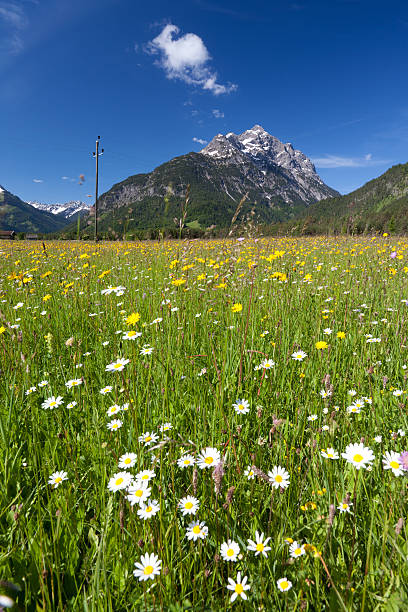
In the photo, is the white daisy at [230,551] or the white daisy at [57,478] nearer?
the white daisy at [230,551]

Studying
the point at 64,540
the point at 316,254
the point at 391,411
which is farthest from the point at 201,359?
the point at 316,254

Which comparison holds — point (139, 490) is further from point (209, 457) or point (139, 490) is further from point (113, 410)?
point (113, 410)

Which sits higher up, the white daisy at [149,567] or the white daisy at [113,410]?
the white daisy at [113,410]

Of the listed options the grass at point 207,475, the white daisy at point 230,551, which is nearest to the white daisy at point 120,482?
the grass at point 207,475

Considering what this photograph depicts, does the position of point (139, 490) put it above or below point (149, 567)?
above

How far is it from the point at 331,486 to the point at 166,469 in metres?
0.67

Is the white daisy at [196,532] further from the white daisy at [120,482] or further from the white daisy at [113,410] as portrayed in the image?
the white daisy at [113,410]

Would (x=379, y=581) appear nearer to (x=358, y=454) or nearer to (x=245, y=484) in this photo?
(x=358, y=454)

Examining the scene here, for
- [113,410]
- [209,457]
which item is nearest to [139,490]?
[209,457]

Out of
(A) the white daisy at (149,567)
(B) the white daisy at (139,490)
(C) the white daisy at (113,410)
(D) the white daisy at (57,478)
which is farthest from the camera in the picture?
(C) the white daisy at (113,410)

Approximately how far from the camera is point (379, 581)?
915 mm

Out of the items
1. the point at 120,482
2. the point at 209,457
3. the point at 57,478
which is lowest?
the point at 57,478

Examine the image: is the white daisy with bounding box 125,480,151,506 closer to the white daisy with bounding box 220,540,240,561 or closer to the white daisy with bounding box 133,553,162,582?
the white daisy with bounding box 133,553,162,582

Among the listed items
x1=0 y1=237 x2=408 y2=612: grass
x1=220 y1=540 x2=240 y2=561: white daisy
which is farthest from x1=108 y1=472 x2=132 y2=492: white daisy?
x1=220 y1=540 x2=240 y2=561: white daisy
